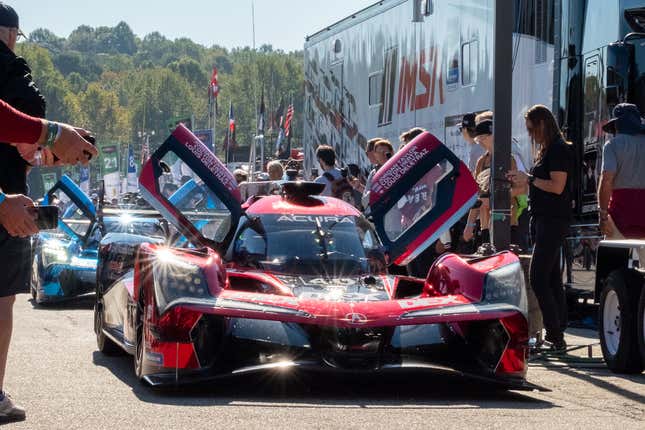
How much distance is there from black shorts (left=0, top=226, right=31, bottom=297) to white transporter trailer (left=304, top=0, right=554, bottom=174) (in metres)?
8.29

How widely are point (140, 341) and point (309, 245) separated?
1647 mm

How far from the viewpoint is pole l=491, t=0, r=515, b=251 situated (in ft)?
34.3

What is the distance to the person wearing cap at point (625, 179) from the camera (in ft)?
31.3

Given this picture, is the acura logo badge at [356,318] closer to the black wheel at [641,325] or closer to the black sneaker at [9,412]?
the black sneaker at [9,412]

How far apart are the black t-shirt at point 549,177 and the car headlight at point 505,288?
1.83 metres

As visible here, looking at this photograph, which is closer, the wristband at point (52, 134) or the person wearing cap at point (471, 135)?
the wristband at point (52, 134)

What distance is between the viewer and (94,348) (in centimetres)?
1008

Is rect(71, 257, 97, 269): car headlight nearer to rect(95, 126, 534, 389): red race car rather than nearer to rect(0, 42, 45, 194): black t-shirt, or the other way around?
rect(95, 126, 534, 389): red race car

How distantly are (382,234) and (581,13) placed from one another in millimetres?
3523

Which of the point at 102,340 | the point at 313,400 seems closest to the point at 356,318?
the point at 313,400

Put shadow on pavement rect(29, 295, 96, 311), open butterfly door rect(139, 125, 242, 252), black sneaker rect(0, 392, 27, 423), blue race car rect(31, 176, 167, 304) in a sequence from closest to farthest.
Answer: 1. black sneaker rect(0, 392, 27, 423)
2. open butterfly door rect(139, 125, 242, 252)
3. shadow on pavement rect(29, 295, 96, 311)
4. blue race car rect(31, 176, 167, 304)

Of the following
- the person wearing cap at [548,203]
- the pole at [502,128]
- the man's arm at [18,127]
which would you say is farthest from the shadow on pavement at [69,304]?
the man's arm at [18,127]

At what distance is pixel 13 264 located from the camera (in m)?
5.81

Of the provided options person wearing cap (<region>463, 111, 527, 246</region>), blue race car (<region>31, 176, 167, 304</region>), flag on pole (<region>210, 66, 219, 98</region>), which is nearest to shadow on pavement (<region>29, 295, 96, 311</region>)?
blue race car (<region>31, 176, 167, 304</region>)
